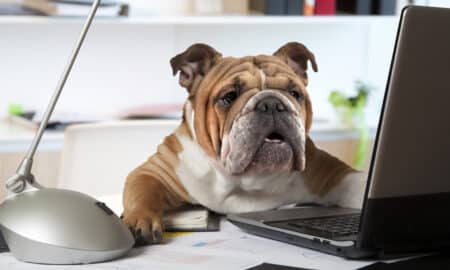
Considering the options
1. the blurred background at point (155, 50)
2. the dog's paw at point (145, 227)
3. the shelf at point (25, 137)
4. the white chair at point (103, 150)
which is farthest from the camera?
the blurred background at point (155, 50)

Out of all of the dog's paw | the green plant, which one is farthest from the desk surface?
the green plant

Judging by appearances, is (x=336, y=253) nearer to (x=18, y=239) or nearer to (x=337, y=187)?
(x=337, y=187)

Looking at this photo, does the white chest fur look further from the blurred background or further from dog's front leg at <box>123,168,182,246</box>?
the blurred background

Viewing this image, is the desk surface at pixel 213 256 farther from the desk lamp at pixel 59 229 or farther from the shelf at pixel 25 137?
the shelf at pixel 25 137

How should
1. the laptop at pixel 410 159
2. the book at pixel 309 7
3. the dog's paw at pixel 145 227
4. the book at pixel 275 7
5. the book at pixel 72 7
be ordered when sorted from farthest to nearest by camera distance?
the book at pixel 309 7, the book at pixel 275 7, the book at pixel 72 7, the dog's paw at pixel 145 227, the laptop at pixel 410 159

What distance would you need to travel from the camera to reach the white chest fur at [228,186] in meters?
1.57

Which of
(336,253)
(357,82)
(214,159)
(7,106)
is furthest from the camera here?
(357,82)

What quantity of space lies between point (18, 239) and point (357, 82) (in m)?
2.41

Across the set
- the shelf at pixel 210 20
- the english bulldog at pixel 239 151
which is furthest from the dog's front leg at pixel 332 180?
the shelf at pixel 210 20

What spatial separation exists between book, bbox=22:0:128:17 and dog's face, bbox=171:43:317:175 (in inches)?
58.0

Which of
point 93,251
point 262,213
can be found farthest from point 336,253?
point 93,251

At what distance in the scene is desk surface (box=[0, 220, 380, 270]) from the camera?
4.38 ft

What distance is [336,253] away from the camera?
1393 millimetres

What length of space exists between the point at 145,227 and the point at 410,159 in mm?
404
